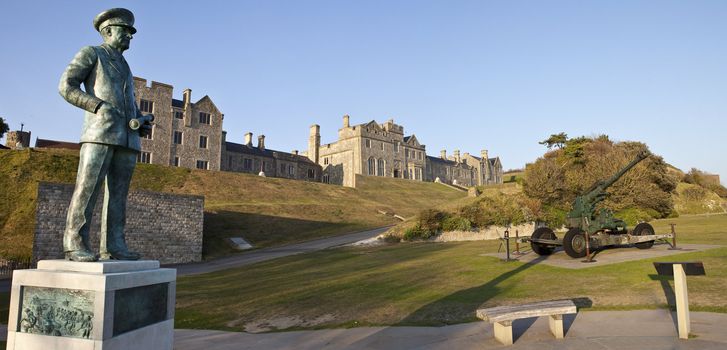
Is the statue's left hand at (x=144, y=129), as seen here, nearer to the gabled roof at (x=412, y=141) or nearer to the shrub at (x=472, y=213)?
the shrub at (x=472, y=213)

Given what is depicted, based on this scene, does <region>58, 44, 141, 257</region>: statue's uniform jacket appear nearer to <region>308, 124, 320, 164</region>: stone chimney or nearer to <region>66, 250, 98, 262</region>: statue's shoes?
<region>66, 250, 98, 262</region>: statue's shoes

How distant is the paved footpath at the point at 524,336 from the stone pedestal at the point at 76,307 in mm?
3094

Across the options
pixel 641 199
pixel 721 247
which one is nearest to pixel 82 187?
pixel 721 247

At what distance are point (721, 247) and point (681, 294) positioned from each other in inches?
375

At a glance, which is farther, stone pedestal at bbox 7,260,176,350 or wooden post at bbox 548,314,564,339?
wooden post at bbox 548,314,564,339

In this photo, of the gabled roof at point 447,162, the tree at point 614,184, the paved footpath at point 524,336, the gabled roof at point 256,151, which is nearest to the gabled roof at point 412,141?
the gabled roof at point 447,162

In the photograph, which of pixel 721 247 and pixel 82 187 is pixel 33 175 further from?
pixel 721 247

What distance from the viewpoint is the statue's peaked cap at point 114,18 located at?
4.29 m

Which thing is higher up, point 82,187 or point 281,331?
point 82,187

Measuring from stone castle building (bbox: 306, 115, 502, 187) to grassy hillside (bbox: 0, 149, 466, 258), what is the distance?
34.2 feet

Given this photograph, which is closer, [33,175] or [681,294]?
[681,294]

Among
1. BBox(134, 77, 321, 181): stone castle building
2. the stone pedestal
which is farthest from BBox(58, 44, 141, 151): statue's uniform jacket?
BBox(134, 77, 321, 181): stone castle building

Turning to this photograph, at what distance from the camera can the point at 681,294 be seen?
224 inches

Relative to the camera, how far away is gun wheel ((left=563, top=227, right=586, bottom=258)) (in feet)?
43.0
